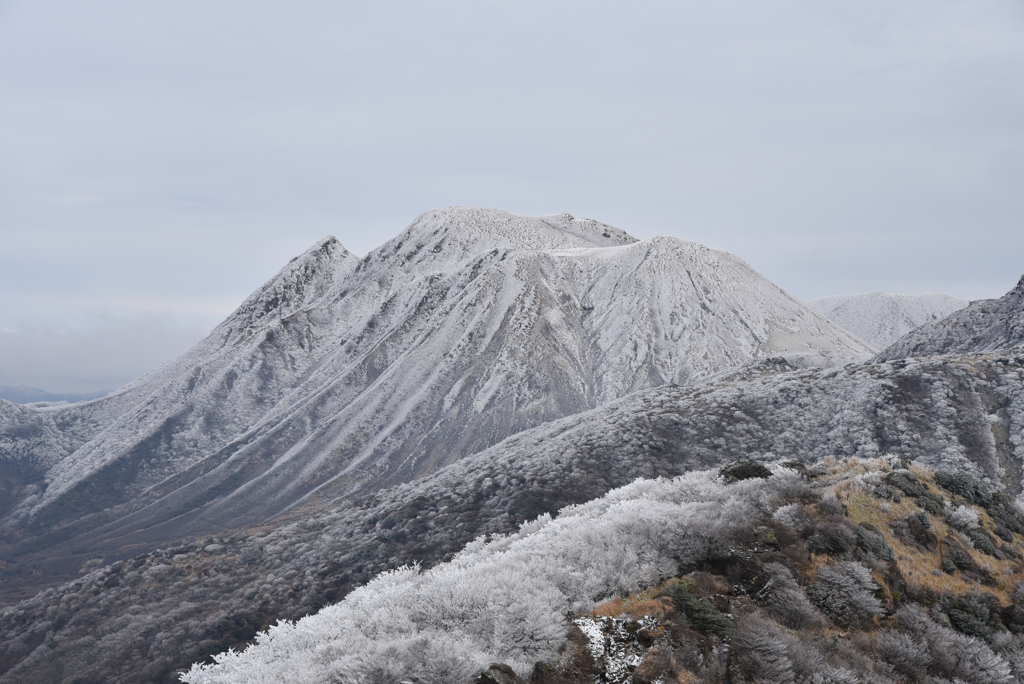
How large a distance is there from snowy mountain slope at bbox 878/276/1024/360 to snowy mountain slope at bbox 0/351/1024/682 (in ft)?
23.6

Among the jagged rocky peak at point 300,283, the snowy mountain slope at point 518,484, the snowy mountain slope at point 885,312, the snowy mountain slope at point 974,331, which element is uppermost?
the jagged rocky peak at point 300,283

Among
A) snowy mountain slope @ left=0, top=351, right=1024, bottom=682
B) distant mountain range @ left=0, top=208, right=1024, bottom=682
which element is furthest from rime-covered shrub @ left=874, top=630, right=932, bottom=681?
snowy mountain slope @ left=0, top=351, right=1024, bottom=682

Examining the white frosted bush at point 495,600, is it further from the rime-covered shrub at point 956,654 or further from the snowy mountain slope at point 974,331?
the snowy mountain slope at point 974,331

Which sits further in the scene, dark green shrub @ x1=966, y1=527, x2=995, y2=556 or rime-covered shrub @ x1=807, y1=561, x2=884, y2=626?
dark green shrub @ x1=966, y1=527, x2=995, y2=556

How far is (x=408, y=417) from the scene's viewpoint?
72.9 metres

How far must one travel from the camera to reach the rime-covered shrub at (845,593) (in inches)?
399

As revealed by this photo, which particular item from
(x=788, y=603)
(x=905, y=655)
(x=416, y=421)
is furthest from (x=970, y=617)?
(x=416, y=421)

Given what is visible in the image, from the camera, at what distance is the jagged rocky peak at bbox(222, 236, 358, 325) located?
117 meters

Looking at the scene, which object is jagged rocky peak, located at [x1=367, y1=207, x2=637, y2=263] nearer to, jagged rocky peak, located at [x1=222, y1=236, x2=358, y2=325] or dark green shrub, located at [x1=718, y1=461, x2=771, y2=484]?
jagged rocky peak, located at [x1=222, y1=236, x2=358, y2=325]

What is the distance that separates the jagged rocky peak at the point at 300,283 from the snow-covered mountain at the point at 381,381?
72.4 inches

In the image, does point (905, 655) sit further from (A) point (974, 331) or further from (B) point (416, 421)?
(B) point (416, 421)

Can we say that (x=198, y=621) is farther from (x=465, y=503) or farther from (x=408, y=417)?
(x=408, y=417)

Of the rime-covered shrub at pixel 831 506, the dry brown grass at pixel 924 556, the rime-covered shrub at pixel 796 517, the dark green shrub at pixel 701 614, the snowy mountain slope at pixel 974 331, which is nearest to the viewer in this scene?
the dark green shrub at pixel 701 614

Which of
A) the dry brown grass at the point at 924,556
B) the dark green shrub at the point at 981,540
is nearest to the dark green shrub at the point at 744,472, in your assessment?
the dry brown grass at the point at 924,556
